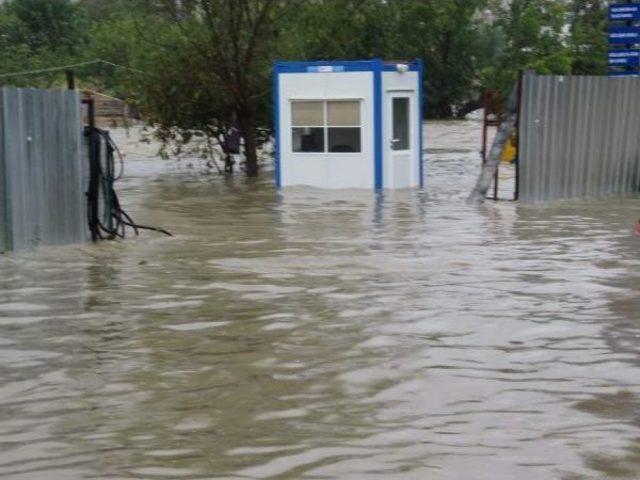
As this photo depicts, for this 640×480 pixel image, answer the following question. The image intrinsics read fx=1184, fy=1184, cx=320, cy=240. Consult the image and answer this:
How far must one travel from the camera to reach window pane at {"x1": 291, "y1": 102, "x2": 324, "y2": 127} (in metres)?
25.8

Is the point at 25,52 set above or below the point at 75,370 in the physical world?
above

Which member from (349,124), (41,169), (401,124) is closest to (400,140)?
(401,124)

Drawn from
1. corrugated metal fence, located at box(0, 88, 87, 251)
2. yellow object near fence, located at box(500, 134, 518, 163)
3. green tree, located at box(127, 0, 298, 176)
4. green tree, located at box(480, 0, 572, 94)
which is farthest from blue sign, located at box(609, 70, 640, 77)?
green tree, located at box(480, 0, 572, 94)

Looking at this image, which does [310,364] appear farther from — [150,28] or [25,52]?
[25,52]

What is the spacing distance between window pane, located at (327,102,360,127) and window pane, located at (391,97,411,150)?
0.89m

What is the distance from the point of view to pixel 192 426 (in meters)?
6.89

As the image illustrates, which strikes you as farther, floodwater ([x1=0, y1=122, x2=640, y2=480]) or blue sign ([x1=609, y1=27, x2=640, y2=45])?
blue sign ([x1=609, y1=27, x2=640, y2=45])

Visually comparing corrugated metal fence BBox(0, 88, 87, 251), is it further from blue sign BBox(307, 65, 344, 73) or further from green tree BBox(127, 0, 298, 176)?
green tree BBox(127, 0, 298, 176)

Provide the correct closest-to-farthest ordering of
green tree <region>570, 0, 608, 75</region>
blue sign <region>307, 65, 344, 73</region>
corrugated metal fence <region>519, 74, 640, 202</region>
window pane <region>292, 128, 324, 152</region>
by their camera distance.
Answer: corrugated metal fence <region>519, 74, 640, 202</region>, blue sign <region>307, 65, 344, 73</region>, window pane <region>292, 128, 324, 152</region>, green tree <region>570, 0, 608, 75</region>

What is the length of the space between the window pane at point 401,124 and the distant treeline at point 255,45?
5.35 m

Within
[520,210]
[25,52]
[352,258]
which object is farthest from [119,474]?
[25,52]

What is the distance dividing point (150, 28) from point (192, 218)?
15833 millimetres

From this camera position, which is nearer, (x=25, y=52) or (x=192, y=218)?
(x=192, y=218)

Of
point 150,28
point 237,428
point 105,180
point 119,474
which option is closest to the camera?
point 119,474
